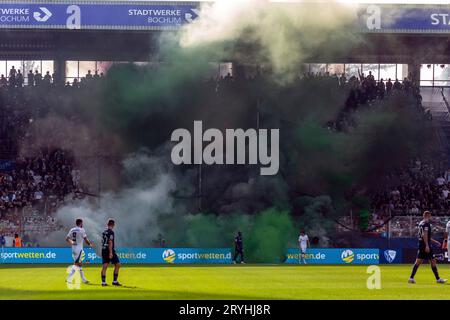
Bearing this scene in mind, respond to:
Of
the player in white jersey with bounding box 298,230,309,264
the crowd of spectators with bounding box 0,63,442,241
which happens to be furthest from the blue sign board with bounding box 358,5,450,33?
the player in white jersey with bounding box 298,230,309,264

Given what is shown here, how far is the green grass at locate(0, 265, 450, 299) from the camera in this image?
20.3 metres

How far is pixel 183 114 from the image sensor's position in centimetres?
4747

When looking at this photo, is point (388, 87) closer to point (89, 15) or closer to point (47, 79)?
point (89, 15)

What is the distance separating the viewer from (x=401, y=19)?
4634 cm

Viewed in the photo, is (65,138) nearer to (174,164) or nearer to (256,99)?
(174,164)

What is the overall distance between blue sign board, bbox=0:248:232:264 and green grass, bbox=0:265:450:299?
7446mm

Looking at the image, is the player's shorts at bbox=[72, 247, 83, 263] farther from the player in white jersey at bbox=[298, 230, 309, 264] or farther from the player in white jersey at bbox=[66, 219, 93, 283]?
the player in white jersey at bbox=[298, 230, 309, 264]

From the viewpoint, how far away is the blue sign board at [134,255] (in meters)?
39.1

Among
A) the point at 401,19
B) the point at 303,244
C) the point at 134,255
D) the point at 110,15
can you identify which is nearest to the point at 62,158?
the point at 110,15

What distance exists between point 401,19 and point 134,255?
1857cm

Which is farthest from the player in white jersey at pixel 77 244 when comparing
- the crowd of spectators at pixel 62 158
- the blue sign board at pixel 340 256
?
the crowd of spectators at pixel 62 158
